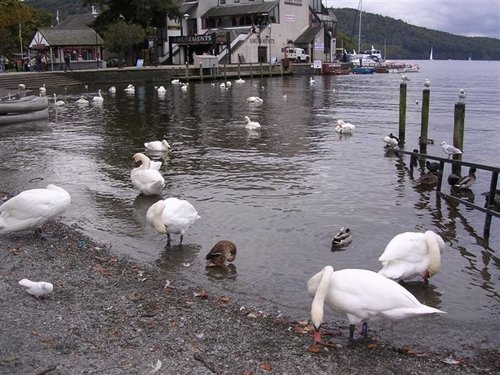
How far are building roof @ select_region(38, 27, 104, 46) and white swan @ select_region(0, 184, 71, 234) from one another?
208ft

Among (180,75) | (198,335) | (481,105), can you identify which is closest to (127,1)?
(180,75)

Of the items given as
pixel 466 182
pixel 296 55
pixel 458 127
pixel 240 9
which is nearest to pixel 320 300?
pixel 466 182

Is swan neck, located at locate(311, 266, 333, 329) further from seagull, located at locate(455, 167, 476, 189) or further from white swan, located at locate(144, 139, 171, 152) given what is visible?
white swan, located at locate(144, 139, 171, 152)

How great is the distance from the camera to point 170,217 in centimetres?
971

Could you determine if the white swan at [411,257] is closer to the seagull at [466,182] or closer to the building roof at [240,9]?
the seagull at [466,182]

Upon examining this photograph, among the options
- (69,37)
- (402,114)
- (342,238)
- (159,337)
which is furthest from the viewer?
(69,37)

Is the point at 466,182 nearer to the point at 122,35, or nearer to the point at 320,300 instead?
the point at 320,300

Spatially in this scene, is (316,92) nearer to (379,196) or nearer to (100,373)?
(379,196)

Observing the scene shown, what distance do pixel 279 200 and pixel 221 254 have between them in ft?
14.3

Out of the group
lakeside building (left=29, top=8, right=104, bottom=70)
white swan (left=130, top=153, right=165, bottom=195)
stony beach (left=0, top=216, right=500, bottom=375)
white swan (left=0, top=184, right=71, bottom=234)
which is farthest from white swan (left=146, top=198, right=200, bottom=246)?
lakeside building (left=29, top=8, right=104, bottom=70)

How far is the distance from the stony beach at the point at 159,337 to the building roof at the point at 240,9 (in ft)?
255

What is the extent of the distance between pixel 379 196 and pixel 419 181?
83.5 inches

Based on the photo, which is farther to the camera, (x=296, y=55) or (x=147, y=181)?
(x=296, y=55)

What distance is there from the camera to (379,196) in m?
14.0
